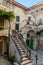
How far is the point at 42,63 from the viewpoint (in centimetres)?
1752

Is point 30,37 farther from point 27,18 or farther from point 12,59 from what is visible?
point 12,59

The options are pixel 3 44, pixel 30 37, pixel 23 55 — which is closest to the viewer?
pixel 23 55

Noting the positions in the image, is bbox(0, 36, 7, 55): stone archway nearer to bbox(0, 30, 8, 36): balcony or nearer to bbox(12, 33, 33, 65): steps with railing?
bbox(0, 30, 8, 36): balcony

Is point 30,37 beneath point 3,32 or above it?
beneath

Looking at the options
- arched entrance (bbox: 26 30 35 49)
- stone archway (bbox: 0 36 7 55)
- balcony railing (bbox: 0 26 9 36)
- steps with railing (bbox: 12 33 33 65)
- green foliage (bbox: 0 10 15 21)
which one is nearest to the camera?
steps with railing (bbox: 12 33 33 65)

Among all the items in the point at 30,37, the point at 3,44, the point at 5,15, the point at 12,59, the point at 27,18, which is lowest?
the point at 12,59

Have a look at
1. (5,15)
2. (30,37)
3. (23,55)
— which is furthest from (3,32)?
(30,37)

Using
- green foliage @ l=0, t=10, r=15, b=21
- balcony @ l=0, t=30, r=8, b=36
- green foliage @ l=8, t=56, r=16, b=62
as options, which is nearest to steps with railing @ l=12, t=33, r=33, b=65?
green foliage @ l=8, t=56, r=16, b=62

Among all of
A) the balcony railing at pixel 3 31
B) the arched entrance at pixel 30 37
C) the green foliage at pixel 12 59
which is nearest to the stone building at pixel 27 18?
the arched entrance at pixel 30 37

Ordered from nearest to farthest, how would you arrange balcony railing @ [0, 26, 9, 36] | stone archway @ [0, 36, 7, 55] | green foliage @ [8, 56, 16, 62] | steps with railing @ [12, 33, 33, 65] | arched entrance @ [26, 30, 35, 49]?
1. steps with railing @ [12, 33, 33, 65]
2. green foliage @ [8, 56, 16, 62]
3. balcony railing @ [0, 26, 9, 36]
4. stone archway @ [0, 36, 7, 55]
5. arched entrance @ [26, 30, 35, 49]

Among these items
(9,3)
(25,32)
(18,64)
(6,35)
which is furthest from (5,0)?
(18,64)

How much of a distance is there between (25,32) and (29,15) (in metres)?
3.91

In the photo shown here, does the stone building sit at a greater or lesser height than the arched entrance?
greater

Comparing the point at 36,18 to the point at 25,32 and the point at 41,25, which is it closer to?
the point at 41,25
